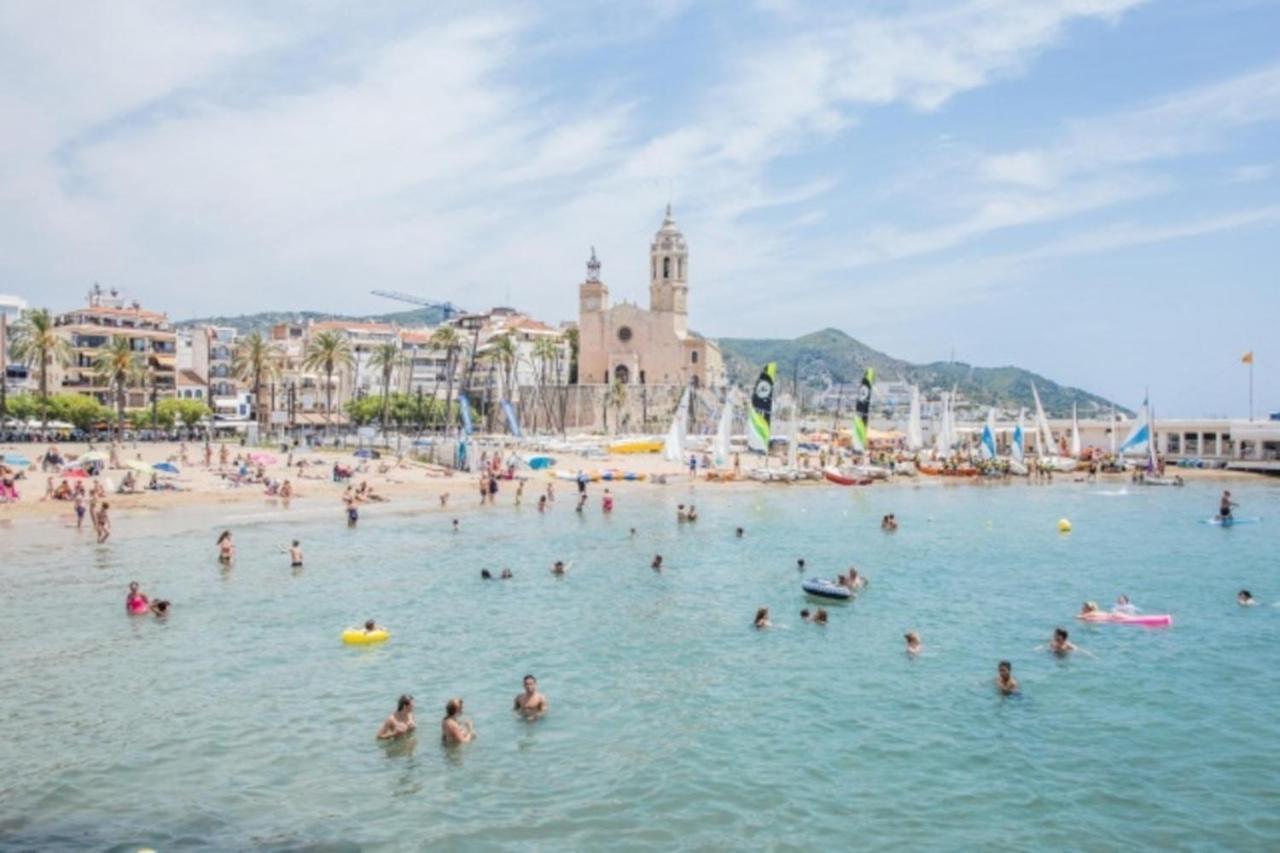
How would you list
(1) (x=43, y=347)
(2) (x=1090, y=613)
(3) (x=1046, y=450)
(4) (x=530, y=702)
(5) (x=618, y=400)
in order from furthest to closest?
(5) (x=618, y=400), (3) (x=1046, y=450), (1) (x=43, y=347), (2) (x=1090, y=613), (4) (x=530, y=702)

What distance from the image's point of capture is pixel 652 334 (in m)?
134

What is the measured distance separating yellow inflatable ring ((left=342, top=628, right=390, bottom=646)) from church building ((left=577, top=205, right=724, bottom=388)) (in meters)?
108

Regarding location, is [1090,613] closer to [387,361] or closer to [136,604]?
[136,604]

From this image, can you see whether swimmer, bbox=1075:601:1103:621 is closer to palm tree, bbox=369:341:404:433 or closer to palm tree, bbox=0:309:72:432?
palm tree, bbox=0:309:72:432

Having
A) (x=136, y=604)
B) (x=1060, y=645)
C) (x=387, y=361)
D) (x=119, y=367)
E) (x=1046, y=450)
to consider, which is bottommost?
(x=1060, y=645)

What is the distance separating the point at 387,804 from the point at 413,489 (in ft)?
154

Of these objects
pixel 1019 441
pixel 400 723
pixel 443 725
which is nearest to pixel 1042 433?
pixel 1019 441

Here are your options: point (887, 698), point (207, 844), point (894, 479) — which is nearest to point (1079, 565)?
point (887, 698)

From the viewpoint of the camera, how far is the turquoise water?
583 inches

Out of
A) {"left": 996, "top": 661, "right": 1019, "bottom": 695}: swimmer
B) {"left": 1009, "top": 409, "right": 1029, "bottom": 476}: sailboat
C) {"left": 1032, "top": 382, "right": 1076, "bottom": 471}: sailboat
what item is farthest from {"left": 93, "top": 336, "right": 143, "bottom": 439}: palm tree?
{"left": 996, "top": 661, "right": 1019, "bottom": 695}: swimmer

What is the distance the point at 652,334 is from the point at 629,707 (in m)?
115

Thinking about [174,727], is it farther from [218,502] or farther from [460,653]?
[218,502]

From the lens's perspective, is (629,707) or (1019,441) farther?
(1019,441)

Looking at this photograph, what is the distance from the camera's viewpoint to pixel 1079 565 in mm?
38688
